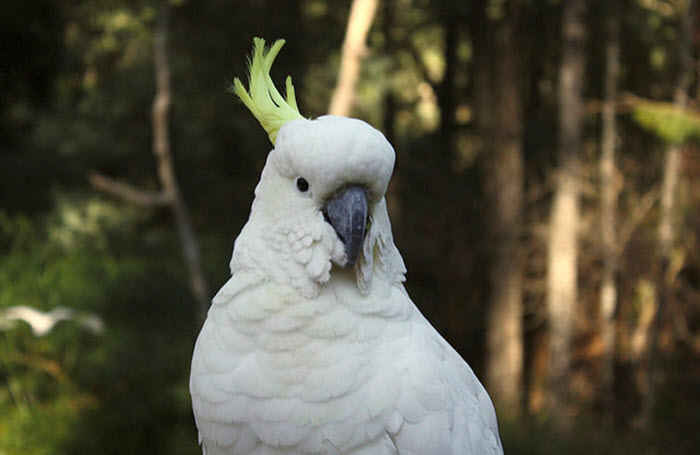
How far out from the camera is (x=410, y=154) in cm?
703

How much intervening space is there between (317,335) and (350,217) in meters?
0.21

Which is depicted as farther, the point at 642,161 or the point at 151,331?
the point at 642,161

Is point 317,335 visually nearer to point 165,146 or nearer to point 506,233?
point 165,146

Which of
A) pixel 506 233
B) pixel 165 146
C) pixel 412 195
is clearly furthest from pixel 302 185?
pixel 412 195

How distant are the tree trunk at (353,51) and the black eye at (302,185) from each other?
2316 mm

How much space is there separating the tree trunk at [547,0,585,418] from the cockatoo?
151 inches

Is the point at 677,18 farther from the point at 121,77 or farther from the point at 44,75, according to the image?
the point at 44,75

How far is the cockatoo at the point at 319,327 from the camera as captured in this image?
110 cm

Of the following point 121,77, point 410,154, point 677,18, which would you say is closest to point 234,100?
point 121,77

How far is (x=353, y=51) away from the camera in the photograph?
3426 millimetres

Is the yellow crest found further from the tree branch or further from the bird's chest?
the tree branch

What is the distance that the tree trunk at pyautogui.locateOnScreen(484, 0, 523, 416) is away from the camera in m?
5.58

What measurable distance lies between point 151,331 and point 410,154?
3.48m

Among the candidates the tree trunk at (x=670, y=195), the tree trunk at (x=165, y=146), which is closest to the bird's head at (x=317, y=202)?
the tree trunk at (x=165, y=146)
